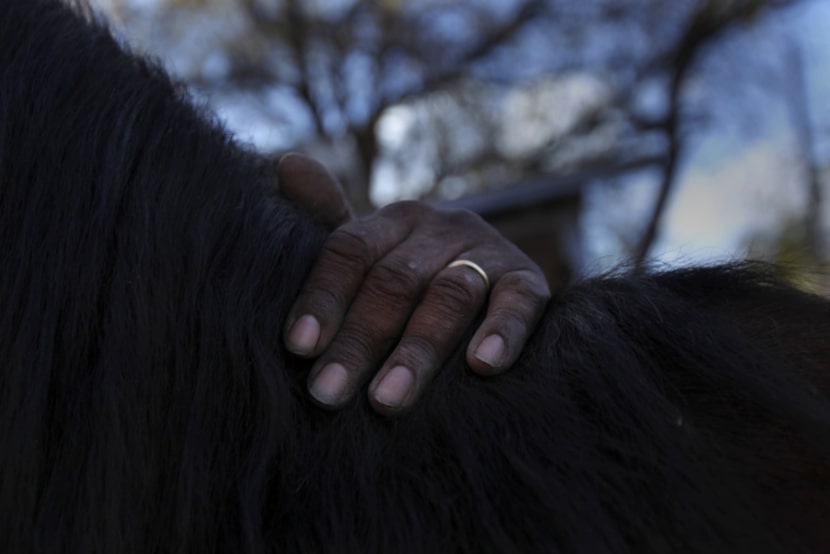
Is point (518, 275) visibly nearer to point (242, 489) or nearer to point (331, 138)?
point (242, 489)

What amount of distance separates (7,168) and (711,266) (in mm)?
1111

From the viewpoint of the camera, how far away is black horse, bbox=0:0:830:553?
1.11 m

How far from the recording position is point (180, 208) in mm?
1320

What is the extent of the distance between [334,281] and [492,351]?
0.92 ft

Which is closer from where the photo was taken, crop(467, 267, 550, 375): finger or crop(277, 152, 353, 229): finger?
crop(467, 267, 550, 375): finger

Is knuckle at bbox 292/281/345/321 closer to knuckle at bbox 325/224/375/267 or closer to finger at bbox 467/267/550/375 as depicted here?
knuckle at bbox 325/224/375/267

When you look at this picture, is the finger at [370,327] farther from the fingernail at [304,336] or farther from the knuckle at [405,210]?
the knuckle at [405,210]

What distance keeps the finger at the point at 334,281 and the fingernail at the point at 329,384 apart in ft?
0.13

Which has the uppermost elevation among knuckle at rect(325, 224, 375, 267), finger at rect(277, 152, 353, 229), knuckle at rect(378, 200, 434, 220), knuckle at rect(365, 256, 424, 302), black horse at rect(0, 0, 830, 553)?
finger at rect(277, 152, 353, 229)

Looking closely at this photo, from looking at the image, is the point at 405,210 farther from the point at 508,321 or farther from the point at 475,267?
the point at 508,321

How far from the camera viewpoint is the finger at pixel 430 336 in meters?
1.25

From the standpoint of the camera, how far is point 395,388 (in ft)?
4.08

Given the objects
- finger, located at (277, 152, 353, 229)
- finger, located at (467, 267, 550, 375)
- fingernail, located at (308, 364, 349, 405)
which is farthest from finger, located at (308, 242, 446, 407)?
finger, located at (277, 152, 353, 229)

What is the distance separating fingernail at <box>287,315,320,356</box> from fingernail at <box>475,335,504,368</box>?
0.24 metres
